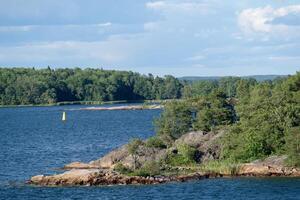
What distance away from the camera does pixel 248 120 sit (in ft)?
272

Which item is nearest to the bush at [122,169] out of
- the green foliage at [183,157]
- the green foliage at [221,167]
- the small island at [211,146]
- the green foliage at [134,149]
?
the small island at [211,146]

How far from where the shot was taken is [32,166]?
290 ft

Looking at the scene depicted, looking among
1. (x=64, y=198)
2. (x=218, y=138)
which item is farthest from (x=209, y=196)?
(x=218, y=138)

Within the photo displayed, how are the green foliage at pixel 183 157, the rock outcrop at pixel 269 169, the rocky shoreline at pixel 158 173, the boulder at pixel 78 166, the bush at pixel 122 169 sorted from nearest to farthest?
1. the rocky shoreline at pixel 158 173
2. the rock outcrop at pixel 269 169
3. the bush at pixel 122 169
4. the green foliage at pixel 183 157
5. the boulder at pixel 78 166

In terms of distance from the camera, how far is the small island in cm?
7231

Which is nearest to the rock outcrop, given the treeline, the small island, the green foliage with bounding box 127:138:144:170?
the small island

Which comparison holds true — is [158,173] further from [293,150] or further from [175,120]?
[175,120]

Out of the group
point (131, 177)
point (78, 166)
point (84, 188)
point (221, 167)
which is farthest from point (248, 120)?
point (84, 188)

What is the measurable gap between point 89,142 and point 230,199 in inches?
2411

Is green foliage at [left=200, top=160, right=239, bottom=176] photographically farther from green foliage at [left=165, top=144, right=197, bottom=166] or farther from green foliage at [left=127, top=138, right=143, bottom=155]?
green foliage at [left=127, top=138, right=143, bottom=155]

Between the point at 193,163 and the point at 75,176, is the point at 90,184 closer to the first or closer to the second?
the point at 75,176

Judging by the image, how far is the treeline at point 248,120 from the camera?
7806cm

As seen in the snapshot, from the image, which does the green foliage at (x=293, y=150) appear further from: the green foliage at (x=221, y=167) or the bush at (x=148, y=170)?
the bush at (x=148, y=170)

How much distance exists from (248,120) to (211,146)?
5.05 metres
